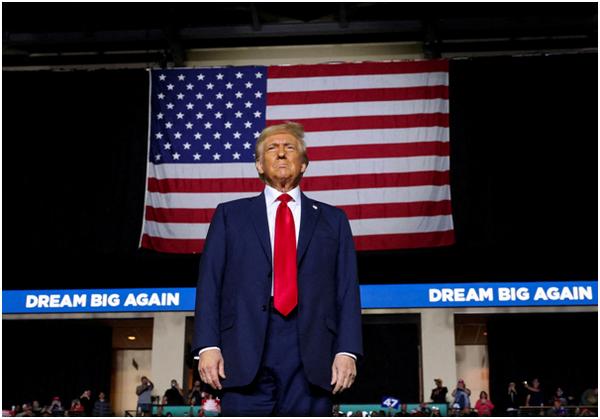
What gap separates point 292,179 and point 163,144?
8.23 metres

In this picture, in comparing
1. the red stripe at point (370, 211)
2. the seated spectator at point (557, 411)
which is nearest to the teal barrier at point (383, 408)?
the seated spectator at point (557, 411)

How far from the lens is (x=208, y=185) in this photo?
1028 centimetres

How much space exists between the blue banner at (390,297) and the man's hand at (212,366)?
1164 centimetres

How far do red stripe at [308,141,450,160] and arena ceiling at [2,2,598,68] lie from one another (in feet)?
9.73

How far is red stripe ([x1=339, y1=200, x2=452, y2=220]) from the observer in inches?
394

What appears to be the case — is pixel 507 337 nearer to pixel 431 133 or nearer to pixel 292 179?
pixel 431 133

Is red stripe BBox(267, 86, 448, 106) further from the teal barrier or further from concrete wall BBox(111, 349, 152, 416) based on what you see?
concrete wall BBox(111, 349, 152, 416)

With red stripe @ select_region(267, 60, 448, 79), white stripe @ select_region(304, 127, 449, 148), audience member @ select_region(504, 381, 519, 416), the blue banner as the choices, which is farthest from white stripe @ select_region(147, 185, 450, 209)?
audience member @ select_region(504, 381, 519, 416)

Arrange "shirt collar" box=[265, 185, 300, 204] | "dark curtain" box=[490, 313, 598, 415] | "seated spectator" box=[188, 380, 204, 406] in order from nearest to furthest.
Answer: "shirt collar" box=[265, 185, 300, 204], "seated spectator" box=[188, 380, 204, 406], "dark curtain" box=[490, 313, 598, 415]

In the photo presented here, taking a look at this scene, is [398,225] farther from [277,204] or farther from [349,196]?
[277,204]

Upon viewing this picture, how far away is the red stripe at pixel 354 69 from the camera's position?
1027 cm

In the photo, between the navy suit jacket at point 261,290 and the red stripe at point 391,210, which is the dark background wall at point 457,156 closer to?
the red stripe at point 391,210

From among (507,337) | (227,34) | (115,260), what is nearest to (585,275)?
(507,337)

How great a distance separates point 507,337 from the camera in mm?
17609
